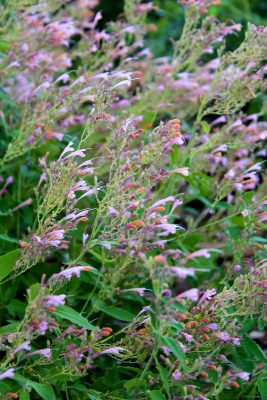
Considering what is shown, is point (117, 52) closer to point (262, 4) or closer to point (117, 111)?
point (117, 111)

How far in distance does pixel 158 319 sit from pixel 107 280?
777 millimetres

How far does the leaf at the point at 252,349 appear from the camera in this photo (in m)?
2.89

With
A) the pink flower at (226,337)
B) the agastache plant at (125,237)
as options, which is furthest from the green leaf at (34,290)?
the pink flower at (226,337)

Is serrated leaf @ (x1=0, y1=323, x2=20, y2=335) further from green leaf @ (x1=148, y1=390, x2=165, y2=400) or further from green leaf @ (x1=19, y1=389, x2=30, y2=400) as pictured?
green leaf @ (x1=148, y1=390, x2=165, y2=400)

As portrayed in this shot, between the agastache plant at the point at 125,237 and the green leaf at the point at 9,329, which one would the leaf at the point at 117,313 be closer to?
the agastache plant at the point at 125,237

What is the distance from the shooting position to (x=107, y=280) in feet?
10.2

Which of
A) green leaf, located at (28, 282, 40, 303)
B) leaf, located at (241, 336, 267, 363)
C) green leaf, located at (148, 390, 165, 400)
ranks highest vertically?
green leaf, located at (28, 282, 40, 303)

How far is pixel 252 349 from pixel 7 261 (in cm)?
118

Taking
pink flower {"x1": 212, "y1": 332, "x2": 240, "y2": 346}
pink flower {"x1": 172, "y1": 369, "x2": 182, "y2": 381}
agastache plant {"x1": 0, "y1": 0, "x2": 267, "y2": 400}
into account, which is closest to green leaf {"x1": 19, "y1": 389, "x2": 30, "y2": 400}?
agastache plant {"x1": 0, "y1": 0, "x2": 267, "y2": 400}

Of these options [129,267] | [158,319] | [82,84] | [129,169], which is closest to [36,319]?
[158,319]

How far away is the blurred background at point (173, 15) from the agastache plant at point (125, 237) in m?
2.85

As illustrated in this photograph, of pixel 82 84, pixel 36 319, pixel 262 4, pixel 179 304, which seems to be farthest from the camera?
pixel 262 4

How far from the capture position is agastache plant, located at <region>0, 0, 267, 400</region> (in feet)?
8.39

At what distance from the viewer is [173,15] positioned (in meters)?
7.75
